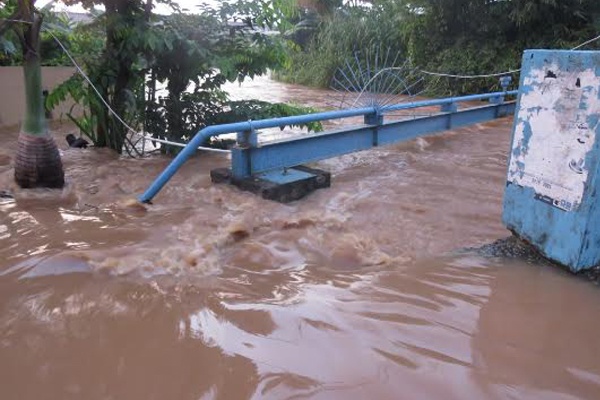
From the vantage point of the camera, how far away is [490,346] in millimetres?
2377

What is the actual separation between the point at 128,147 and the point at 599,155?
5272 millimetres

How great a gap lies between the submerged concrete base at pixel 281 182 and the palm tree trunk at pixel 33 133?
1.46m

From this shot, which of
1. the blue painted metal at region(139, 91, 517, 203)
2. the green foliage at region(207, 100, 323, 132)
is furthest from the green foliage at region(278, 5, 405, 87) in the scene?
the green foliage at region(207, 100, 323, 132)

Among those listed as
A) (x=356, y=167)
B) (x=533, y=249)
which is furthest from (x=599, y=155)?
(x=356, y=167)

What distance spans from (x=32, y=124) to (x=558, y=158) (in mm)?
4104

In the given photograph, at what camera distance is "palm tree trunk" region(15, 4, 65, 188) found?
14.5ft

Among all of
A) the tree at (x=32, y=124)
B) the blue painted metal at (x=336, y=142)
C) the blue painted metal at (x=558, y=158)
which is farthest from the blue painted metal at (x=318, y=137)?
the blue painted metal at (x=558, y=158)

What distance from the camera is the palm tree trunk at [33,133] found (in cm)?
443

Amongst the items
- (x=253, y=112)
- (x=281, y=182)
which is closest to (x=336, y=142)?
(x=281, y=182)

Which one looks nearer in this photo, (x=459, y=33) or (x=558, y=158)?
(x=558, y=158)

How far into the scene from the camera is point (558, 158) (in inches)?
119

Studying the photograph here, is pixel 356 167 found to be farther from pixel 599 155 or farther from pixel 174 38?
pixel 599 155

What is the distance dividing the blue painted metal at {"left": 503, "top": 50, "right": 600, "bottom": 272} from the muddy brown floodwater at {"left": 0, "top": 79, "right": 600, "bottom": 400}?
21 centimetres

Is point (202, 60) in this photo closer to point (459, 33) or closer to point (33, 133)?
point (33, 133)
